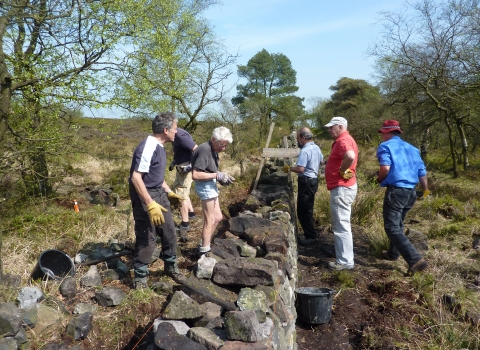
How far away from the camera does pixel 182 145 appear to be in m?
6.31

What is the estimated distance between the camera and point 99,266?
4.90m

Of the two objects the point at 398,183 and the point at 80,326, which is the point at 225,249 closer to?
the point at 80,326

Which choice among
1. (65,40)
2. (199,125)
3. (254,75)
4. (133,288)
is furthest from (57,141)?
(254,75)

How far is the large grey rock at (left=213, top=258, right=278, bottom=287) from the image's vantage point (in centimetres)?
363

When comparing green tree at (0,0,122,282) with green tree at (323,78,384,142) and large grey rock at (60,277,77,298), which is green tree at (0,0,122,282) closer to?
large grey rock at (60,277,77,298)

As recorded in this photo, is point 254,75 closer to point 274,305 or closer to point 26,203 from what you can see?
point 26,203

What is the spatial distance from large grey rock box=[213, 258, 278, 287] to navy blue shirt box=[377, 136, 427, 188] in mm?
2638

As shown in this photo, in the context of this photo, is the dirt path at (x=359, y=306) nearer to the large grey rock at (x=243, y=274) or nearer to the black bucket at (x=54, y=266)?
the large grey rock at (x=243, y=274)

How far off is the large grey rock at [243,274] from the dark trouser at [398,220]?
2.47 m

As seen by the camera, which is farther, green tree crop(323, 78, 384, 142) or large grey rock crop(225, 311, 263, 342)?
green tree crop(323, 78, 384, 142)

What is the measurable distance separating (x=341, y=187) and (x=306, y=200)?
136 centimetres

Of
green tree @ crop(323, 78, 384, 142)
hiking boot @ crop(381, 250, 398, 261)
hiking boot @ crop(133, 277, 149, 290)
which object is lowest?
hiking boot @ crop(381, 250, 398, 261)

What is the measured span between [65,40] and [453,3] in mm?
10650

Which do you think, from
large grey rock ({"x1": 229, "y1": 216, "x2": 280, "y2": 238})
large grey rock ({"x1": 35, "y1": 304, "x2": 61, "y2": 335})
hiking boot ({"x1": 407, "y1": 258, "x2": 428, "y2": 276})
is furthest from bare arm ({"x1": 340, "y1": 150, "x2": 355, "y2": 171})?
large grey rock ({"x1": 35, "y1": 304, "x2": 61, "y2": 335})
